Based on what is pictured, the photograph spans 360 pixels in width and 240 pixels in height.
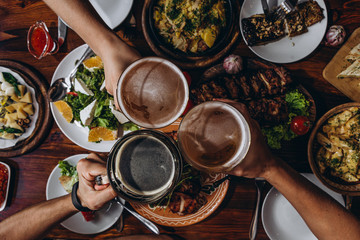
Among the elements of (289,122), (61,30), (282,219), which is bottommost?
(282,219)

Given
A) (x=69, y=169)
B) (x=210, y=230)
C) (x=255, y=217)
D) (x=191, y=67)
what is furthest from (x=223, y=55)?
(x=69, y=169)

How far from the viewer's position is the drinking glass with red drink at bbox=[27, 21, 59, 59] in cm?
225

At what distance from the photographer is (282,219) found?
2.03m

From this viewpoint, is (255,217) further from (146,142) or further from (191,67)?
(191,67)

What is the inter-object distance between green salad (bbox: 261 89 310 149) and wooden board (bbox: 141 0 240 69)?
702 millimetres

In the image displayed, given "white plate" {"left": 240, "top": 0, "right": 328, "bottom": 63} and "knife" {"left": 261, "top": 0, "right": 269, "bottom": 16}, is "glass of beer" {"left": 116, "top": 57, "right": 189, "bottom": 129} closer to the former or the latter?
"white plate" {"left": 240, "top": 0, "right": 328, "bottom": 63}

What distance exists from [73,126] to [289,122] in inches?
77.8

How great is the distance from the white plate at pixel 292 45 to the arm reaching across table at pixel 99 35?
1115mm

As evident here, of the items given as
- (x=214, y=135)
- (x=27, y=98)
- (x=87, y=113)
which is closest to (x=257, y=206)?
(x=214, y=135)

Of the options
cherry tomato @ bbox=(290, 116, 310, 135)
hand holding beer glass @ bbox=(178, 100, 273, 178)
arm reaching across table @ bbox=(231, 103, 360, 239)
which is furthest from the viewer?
cherry tomato @ bbox=(290, 116, 310, 135)

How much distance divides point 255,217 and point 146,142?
1278mm

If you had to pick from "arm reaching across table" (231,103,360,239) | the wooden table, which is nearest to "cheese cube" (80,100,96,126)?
the wooden table

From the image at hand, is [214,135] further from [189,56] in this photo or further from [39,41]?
Result: [39,41]

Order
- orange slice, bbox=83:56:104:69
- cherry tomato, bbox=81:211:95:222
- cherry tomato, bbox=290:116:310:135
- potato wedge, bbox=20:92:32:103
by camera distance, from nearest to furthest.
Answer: cherry tomato, bbox=290:116:310:135
cherry tomato, bbox=81:211:95:222
orange slice, bbox=83:56:104:69
potato wedge, bbox=20:92:32:103
